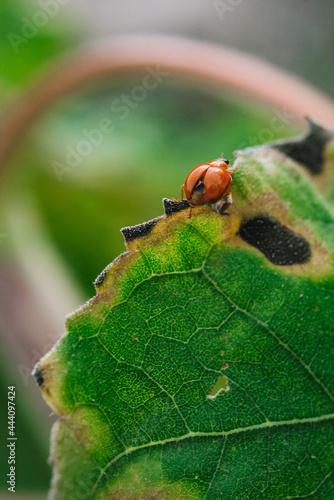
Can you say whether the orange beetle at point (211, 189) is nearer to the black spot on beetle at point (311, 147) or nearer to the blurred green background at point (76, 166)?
the black spot on beetle at point (311, 147)

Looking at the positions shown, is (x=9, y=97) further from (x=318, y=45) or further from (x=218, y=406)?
(x=218, y=406)

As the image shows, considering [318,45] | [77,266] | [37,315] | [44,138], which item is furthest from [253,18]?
[37,315]

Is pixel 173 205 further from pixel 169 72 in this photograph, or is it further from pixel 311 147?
pixel 169 72

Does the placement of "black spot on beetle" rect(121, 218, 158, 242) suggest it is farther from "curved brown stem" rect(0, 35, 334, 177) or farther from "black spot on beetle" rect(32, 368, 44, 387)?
"curved brown stem" rect(0, 35, 334, 177)

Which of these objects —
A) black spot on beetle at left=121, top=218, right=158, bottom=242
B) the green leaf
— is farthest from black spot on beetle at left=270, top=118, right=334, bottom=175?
black spot on beetle at left=121, top=218, right=158, bottom=242

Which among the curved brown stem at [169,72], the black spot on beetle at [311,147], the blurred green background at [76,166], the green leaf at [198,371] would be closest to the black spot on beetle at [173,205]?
the green leaf at [198,371]

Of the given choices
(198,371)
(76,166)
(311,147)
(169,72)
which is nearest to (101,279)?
(198,371)
